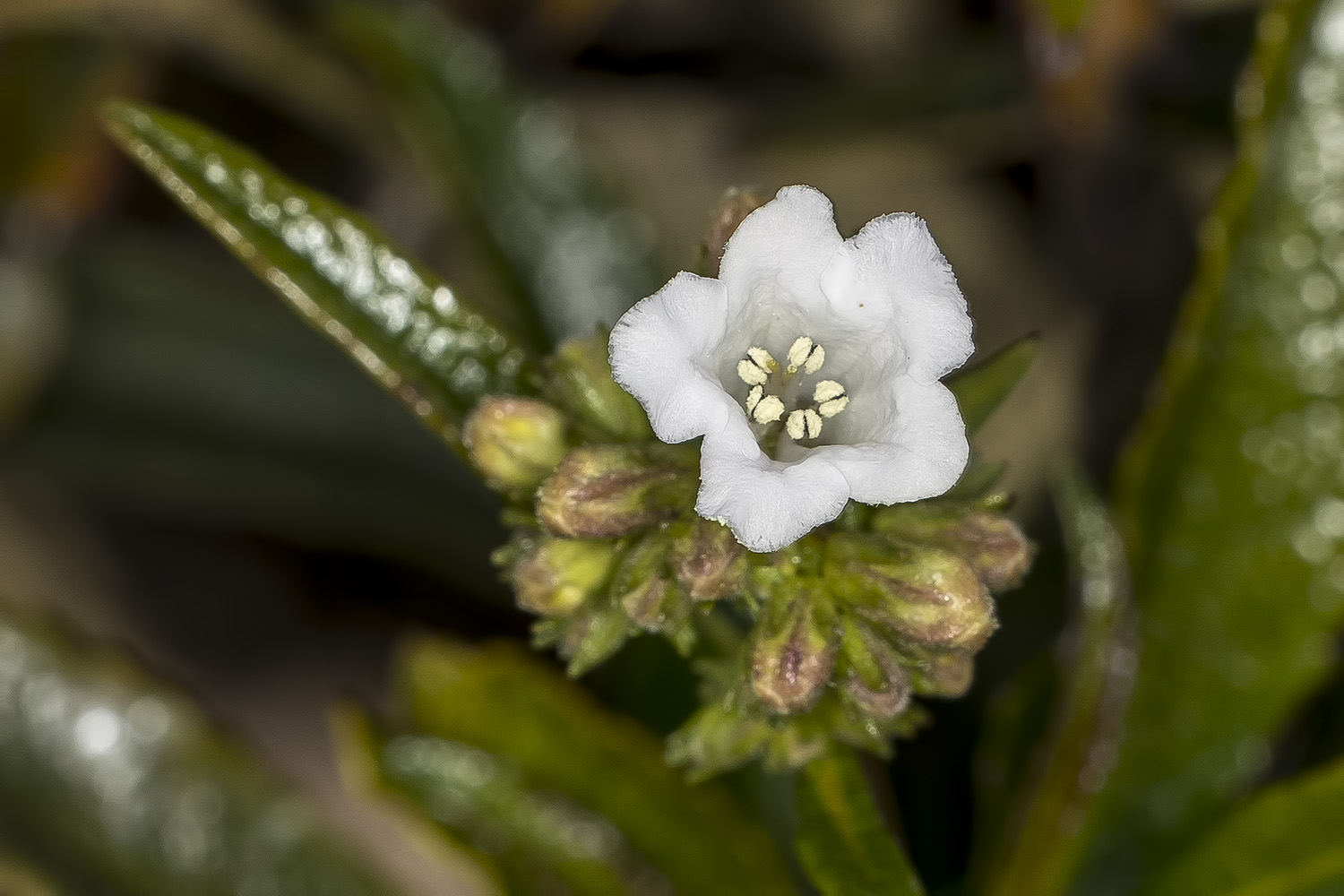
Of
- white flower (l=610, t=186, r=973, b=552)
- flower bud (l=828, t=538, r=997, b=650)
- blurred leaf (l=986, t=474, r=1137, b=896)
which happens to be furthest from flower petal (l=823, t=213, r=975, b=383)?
blurred leaf (l=986, t=474, r=1137, b=896)

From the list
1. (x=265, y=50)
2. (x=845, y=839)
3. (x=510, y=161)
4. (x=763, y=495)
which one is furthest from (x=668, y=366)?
(x=265, y=50)

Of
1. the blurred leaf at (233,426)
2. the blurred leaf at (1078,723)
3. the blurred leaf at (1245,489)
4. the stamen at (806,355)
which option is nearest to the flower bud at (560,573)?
the stamen at (806,355)

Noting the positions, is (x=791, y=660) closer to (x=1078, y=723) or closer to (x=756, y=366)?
(x=756, y=366)

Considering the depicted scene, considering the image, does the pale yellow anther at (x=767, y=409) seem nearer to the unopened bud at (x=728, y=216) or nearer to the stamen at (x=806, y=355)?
the stamen at (x=806, y=355)

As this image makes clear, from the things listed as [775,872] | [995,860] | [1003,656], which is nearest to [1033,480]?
A: [1003,656]

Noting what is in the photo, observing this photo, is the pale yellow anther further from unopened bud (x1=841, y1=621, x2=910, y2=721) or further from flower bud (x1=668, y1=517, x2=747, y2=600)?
unopened bud (x1=841, y1=621, x2=910, y2=721)

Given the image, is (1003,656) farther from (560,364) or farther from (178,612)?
(178,612)
